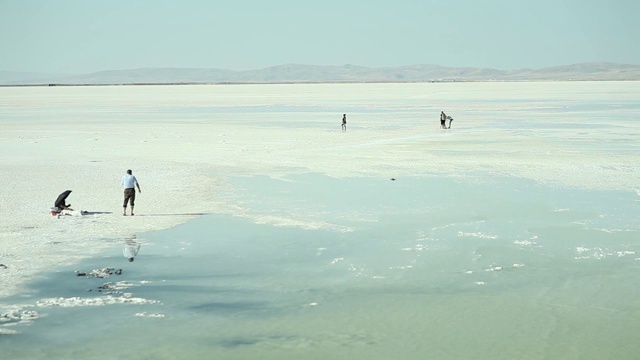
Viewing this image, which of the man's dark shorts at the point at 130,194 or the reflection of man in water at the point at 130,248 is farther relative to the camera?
the man's dark shorts at the point at 130,194

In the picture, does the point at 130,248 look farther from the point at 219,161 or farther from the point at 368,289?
the point at 219,161

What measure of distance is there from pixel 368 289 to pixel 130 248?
4703mm

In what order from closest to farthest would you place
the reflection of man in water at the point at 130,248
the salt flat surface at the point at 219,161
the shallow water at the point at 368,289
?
the shallow water at the point at 368,289 → the reflection of man in water at the point at 130,248 → the salt flat surface at the point at 219,161

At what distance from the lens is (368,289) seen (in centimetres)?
1159

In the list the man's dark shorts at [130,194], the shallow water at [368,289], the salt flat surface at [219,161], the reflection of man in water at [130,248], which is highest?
the man's dark shorts at [130,194]

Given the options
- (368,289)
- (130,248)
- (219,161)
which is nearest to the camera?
(368,289)

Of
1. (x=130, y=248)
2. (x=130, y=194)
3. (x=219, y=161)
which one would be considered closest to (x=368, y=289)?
(x=130, y=248)

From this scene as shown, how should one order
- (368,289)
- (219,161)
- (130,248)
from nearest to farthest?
(368,289) → (130,248) → (219,161)

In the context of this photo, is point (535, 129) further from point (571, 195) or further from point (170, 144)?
point (571, 195)

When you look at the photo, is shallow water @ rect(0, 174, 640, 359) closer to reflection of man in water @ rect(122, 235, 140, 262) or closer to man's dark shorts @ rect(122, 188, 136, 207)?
reflection of man in water @ rect(122, 235, 140, 262)

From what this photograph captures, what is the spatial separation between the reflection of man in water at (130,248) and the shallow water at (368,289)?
0.48 feet

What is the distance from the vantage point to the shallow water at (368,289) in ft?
30.7

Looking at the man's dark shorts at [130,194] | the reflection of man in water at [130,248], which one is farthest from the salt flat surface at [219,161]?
the man's dark shorts at [130,194]

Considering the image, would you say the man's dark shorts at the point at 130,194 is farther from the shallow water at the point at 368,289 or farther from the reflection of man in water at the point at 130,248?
the reflection of man in water at the point at 130,248
